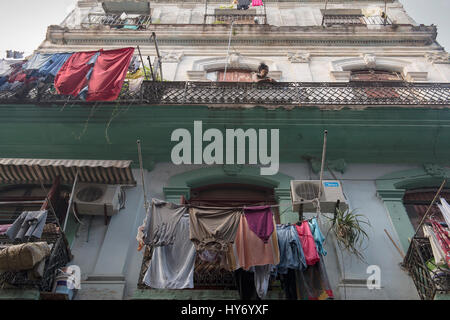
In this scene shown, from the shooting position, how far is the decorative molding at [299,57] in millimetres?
11430

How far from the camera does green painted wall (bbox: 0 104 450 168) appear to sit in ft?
25.4

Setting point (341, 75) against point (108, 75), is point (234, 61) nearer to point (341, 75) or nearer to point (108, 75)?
point (341, 75)

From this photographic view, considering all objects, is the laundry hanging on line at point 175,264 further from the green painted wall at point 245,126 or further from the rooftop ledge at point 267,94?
the rooftop ledge at point 267,94

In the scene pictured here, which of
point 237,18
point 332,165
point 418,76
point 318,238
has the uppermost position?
point 237,18

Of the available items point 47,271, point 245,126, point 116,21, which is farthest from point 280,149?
point 116,21

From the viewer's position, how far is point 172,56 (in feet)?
38.0

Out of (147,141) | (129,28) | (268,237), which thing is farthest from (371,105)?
(129,28)

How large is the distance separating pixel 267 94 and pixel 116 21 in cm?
804

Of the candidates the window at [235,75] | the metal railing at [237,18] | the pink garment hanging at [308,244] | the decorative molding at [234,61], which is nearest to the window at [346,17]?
the metal railing at [237,18]

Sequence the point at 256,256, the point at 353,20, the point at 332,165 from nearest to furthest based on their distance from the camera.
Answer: the point at 256,256 < the point at 332,165 < the point at 353,20

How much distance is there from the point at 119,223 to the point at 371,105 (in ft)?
17.3

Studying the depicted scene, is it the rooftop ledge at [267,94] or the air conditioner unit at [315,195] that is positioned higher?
the rooftop ledge at [267,94]

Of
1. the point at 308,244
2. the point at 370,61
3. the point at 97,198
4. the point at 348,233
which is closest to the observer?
the point at 308,244
